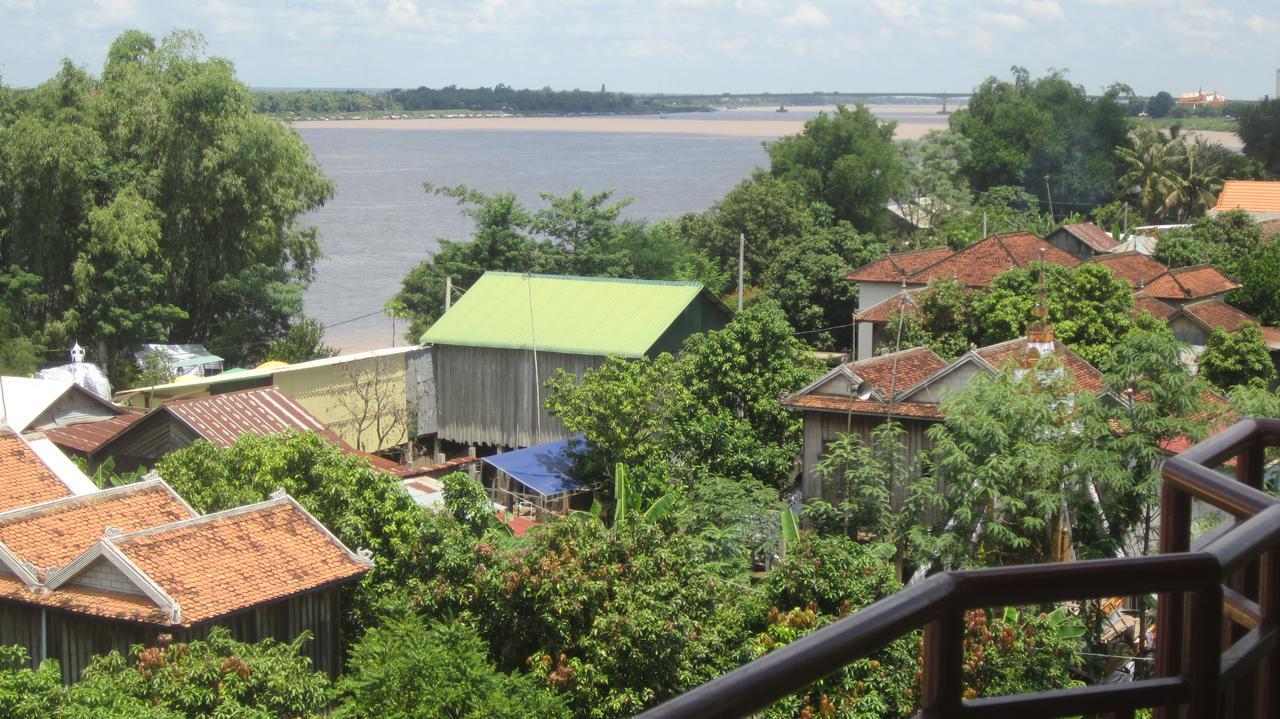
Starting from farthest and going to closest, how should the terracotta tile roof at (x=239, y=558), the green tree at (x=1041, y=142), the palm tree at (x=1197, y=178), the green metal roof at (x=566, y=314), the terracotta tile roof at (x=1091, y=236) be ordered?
1. the green tree at (x=1041, y=142)
2. the palm tree at (x=1197, y=178)
3. the terracotta tile roof at (x=1091, y=236)
4. the green metal roof at (x=566, y=314)
5. the terracotta tile roof at (x=239, y=558)

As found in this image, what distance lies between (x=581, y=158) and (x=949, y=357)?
4469 inches

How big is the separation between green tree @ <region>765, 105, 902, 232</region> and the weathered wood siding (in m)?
20.9

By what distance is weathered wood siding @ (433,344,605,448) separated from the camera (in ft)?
75.8

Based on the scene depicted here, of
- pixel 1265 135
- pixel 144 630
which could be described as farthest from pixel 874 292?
pixel 1265 135

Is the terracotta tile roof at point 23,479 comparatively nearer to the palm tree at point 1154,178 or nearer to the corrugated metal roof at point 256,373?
the corrugated metal roof at point 256,373

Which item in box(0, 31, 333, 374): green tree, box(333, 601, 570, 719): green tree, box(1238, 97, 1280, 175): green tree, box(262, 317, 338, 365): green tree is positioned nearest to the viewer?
box(333, 601, 570, 719): green tree

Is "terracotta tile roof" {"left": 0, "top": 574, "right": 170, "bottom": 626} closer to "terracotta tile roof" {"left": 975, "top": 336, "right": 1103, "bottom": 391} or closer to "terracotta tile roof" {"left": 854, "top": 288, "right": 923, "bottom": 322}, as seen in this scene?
"terracotta tile roof" {"left": 975, "top": 336, "right": 1103, "bottom": 391}

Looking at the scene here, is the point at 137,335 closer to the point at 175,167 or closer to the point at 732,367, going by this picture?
the point at 175,167

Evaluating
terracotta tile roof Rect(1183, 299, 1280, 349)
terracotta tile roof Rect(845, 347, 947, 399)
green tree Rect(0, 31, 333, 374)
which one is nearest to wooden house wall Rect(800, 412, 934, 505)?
terracotta tile roof Rect(845, 347, 947, 399)

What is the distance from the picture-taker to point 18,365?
26969 millimetres

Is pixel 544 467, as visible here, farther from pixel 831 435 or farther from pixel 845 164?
pixel 845 164

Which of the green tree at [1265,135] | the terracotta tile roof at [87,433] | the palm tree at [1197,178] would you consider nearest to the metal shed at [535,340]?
the terracotta tile roof at [87,433]

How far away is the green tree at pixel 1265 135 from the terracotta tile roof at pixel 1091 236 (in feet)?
85.4

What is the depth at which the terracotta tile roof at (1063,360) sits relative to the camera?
1628 cm
